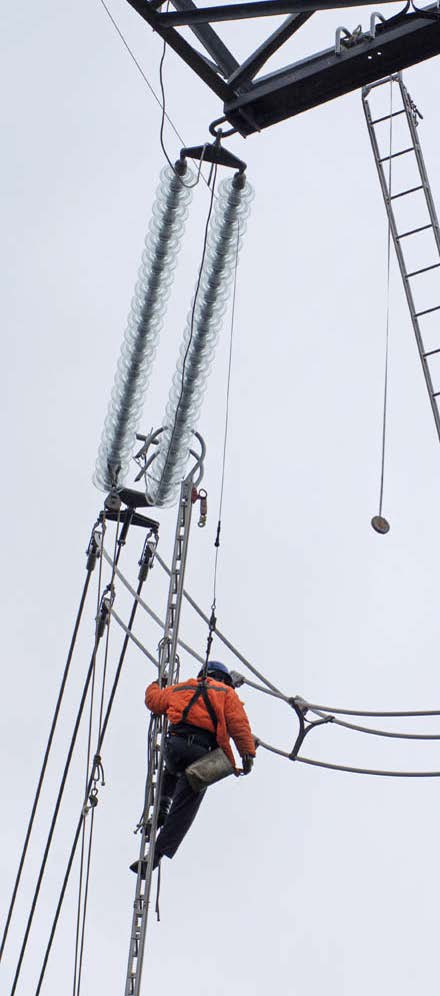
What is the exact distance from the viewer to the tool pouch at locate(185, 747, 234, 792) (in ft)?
41.4

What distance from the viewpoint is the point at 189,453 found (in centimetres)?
1348

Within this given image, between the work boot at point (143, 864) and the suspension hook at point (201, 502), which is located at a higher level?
the suspension hook at point (201, 502)

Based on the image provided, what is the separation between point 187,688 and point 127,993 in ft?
7.50

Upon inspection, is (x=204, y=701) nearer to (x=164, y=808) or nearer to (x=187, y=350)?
(x=164, y=808)

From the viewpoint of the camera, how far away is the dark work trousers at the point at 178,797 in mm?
12703

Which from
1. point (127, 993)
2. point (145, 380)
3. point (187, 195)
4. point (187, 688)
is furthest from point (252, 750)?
point (187, 195)

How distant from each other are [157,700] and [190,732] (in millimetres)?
348

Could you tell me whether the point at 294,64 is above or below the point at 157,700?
above

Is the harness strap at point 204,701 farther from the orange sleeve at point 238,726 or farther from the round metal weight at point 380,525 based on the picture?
the round metal weight at point 380,525

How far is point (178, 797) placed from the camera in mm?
12836

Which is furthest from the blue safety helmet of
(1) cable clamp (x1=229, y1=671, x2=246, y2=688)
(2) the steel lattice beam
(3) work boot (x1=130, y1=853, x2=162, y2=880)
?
(2) the steel lattice beam

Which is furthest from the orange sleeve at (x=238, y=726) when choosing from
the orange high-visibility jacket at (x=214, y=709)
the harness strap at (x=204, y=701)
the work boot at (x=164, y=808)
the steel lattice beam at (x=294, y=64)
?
the steel lattice beam at (x=294, y=64)

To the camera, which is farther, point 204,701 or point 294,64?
point 204,701

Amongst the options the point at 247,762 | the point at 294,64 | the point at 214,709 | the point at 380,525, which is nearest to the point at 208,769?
the point at 247,762
